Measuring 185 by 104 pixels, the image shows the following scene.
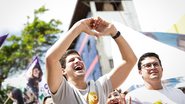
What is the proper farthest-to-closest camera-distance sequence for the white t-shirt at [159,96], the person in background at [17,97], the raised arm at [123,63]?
the person in background at [17,97] → the white t-shirt at [159,96] → the raised arm at [123,63]

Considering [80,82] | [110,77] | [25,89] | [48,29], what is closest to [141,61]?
[110,77]

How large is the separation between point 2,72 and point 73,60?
1315 cm

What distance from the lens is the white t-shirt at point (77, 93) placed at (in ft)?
8.29

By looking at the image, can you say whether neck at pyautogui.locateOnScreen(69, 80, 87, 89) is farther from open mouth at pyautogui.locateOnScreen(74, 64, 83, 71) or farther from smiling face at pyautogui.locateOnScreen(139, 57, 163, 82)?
smiling face at pyautogui.locateOnScreen(139, 57, 163, 82)

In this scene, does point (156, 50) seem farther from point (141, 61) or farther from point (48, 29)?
point (48, 29)

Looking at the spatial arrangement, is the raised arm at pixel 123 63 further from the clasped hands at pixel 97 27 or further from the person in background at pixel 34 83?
the person in background at pixel 34 83

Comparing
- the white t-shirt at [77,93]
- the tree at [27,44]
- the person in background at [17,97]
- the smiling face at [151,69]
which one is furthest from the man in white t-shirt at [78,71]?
the tree at [27,44]

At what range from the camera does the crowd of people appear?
98.8 inches

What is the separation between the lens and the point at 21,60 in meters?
15.4

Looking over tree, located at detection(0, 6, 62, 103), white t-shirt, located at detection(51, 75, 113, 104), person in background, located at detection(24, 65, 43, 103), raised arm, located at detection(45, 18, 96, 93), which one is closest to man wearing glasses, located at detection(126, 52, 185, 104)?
white t-shirt, located at detection(51, 75, 113, 104)

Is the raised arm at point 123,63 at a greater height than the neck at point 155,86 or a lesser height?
greater

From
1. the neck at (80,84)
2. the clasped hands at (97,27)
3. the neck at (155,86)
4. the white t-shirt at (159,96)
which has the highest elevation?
the clasped hands at (97,27)

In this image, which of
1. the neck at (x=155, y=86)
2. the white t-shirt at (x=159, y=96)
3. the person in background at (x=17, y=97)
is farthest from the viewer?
the person in background at (x=17, y=97)

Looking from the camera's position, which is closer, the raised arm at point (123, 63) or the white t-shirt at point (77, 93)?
the white t-shirt at point (77, 93)
